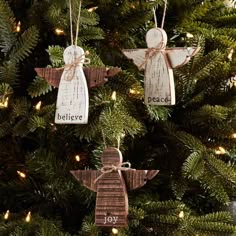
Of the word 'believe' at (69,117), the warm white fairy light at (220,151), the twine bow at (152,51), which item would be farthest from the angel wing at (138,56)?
the warm white fairy light at (220,151)

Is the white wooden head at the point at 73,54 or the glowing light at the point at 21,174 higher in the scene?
the white wooden head at the point at 73,54

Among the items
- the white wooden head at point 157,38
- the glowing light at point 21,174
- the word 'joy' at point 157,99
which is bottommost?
the glowing light at point 21,174

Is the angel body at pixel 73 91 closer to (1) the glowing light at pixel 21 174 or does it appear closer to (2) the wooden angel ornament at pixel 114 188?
(2) the wooden angel ornament at pixel 114 188

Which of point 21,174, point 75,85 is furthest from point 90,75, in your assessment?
point 21,174

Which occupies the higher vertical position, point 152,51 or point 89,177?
point 152,51

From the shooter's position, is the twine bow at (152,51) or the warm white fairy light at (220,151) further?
the warm white fairy light at (220,151)

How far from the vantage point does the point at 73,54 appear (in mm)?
779

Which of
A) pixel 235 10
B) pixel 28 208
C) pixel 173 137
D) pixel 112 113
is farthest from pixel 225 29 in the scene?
pixel 28 208

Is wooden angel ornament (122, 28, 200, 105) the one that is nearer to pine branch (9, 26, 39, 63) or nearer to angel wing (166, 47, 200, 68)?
angel wing (166, 47, 200, 68)

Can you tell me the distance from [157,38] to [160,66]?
4cm

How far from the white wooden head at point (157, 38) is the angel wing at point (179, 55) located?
1cm

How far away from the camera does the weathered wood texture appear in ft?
2.49

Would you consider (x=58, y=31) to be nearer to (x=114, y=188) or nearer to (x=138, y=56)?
(x=138, y=56)

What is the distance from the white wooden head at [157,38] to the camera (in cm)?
77
